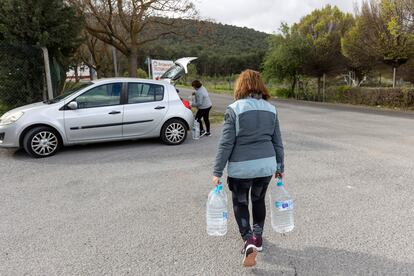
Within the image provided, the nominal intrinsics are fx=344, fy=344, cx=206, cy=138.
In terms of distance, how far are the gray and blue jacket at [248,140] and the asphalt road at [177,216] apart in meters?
0.85

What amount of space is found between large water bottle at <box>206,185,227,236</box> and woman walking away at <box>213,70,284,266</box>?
4.4 inches

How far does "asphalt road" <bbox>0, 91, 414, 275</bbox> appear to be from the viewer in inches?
118

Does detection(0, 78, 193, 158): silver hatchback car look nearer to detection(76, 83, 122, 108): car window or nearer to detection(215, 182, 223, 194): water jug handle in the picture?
detection(76, 83, 122, 108): car window

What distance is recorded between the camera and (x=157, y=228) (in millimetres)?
3682

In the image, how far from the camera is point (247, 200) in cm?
305


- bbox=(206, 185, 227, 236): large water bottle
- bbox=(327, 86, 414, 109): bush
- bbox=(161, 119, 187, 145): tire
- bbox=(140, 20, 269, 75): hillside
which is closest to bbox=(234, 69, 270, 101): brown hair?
bbox=(206, 185, 227, 236): large water bottle

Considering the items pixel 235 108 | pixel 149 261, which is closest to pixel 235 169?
pixel 235 108

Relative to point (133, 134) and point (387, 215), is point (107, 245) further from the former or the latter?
point (133, 134)

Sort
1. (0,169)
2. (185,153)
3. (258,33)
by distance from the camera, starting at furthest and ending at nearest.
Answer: (258,33)
(185,153)
(0,169)

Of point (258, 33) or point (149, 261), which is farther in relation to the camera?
point (258, 33)

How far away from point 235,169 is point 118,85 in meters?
→ 5.03

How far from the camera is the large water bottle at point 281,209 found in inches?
123

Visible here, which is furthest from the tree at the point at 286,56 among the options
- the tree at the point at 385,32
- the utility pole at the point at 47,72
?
the utility pole at the point at 47,72

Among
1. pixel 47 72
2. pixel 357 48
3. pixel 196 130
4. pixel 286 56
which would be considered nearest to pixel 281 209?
pixel 196 130
